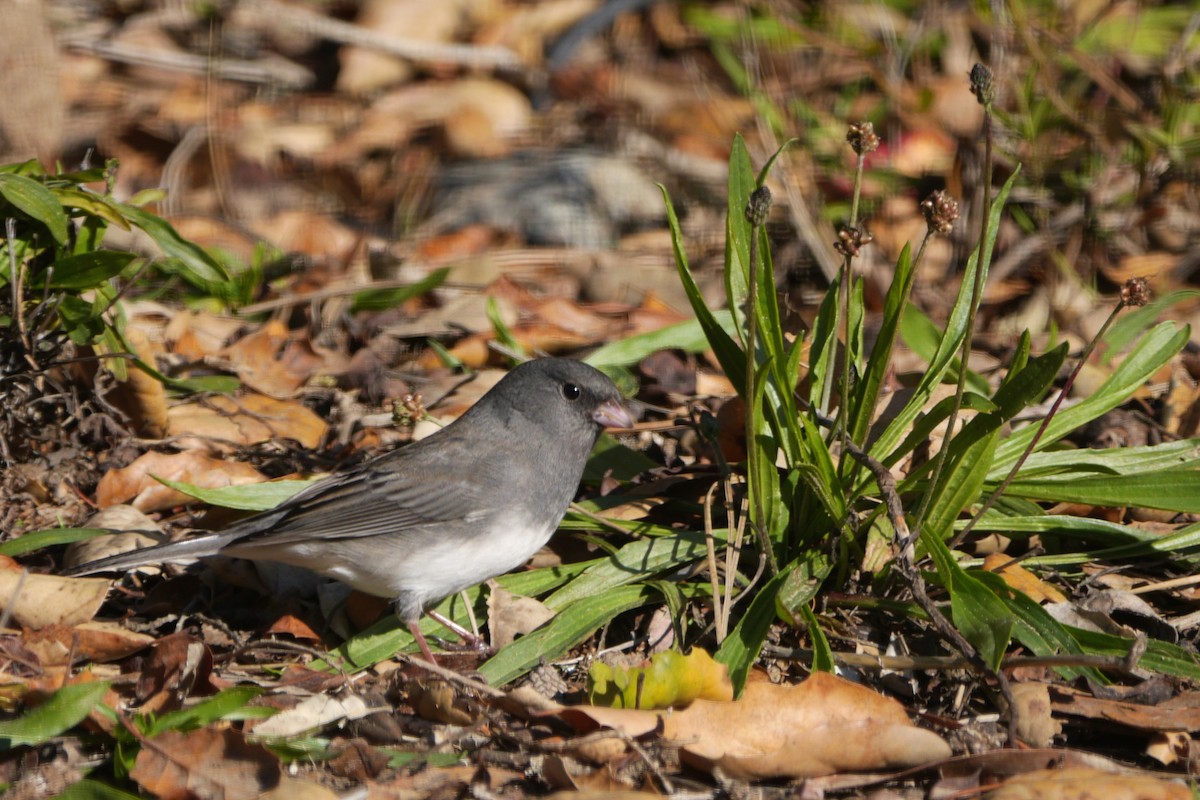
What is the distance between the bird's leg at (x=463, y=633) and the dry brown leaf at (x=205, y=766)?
684mm

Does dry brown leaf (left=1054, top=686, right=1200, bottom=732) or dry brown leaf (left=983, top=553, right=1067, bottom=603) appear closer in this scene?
dry brown leaf (left=1054, top=686, right=1200, bottom=732)

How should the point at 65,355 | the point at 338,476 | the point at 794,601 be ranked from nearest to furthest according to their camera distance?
the point at 794,601
the point at 338,476
the point at 65,355

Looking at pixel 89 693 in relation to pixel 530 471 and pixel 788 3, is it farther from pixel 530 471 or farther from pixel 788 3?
pixel 788 3

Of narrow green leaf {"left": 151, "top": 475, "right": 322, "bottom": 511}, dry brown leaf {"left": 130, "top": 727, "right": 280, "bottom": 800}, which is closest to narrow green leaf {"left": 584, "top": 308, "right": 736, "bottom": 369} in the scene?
narrow green leaf {"left": 151, "top": 475, "right": 322, "bottom": 511}

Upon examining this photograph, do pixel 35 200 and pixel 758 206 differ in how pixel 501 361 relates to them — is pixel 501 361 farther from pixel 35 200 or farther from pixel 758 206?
pixel 758 206

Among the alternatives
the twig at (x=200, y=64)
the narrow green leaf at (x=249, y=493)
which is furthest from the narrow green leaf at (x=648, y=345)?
the twig at (x=200, y=64)

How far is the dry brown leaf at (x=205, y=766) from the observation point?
6.80 feet

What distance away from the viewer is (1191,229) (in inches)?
188

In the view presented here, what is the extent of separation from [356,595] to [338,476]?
0.96 ft

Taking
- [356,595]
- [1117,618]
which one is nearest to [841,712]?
[1117,618]

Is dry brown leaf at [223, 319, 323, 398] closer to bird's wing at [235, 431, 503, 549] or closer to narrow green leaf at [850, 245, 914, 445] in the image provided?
bird's wing at [235, 431, 503, 549]

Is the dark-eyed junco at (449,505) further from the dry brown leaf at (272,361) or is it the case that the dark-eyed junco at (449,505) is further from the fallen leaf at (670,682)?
the dry brown leaf at (272,361)

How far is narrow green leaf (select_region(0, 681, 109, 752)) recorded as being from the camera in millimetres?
2094

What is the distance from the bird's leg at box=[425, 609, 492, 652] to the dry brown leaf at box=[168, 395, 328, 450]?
32.6 inches
